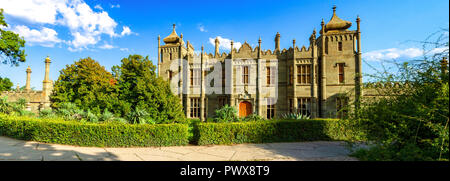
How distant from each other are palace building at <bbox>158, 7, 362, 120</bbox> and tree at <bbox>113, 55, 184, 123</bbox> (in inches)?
227

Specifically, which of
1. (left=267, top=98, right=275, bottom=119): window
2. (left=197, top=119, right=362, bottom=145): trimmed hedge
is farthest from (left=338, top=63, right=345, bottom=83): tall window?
(left=197, top=119, right=362, bottom=145): trimmed hedge

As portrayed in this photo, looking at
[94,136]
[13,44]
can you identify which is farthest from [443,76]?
[13,44]

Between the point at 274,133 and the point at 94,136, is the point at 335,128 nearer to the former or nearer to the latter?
the point at 274,133

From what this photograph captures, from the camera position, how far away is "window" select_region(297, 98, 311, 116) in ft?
56.9

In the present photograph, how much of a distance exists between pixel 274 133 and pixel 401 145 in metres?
4.21

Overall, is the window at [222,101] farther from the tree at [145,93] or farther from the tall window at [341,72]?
the tall window at [341,72]

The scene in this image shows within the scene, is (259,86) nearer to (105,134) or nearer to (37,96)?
(105,134)

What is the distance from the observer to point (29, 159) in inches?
192

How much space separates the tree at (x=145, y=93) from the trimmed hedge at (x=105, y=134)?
4.08 metres

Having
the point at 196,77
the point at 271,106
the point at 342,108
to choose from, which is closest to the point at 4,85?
the point at 196,77

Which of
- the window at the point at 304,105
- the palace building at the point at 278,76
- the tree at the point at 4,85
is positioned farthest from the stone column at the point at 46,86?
the window at the point at 304,105

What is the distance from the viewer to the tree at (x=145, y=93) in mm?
12211

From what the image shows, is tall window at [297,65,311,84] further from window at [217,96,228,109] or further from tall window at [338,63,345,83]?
window at [217,96,228,109]

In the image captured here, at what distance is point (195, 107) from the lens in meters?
19.9
